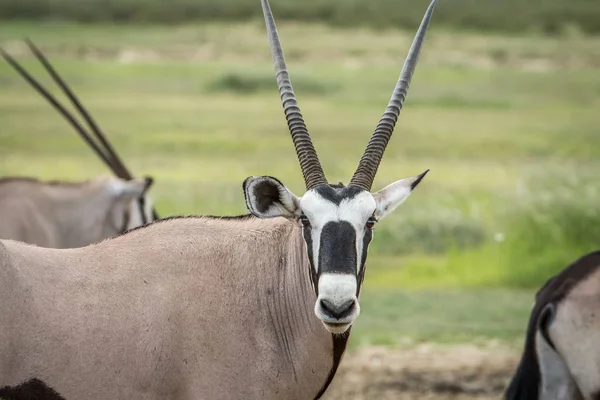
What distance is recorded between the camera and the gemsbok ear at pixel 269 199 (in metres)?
5.76

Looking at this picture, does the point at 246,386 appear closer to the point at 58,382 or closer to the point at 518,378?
the point at 58,382

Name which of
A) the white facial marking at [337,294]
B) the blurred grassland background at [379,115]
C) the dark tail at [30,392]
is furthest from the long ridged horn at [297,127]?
the blurred grassland background at [379,115]

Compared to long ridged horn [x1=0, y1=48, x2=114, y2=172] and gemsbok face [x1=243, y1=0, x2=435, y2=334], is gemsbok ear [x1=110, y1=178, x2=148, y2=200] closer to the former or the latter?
long ridged horn [x1=0, y1=48, x2=114, y2=172]

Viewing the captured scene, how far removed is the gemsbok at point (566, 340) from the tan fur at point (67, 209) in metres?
4.79

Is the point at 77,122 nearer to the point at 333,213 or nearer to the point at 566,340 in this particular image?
the point at 566,340

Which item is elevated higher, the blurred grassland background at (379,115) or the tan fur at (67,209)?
the tan fur at (67,209)

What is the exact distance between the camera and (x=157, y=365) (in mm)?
5594

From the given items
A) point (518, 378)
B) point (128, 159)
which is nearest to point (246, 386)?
point (518, 378)

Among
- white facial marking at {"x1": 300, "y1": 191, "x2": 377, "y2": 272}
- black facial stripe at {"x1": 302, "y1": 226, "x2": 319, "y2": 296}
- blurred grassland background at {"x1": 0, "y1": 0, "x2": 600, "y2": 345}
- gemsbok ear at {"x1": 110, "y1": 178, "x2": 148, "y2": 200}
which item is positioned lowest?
blurred grassland background at {"x1": 0, "y1": 0, "x2": 600, "y2": 345}

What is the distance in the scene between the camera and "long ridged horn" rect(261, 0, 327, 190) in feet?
19.7

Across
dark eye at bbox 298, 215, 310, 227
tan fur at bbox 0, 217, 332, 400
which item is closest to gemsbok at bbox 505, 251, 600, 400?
tan fur at bbox 0, 217, 332, 400

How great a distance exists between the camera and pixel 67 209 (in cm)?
1101

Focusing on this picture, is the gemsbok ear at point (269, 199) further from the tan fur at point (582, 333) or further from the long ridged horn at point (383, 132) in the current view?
the tan fur at point (582, 333)

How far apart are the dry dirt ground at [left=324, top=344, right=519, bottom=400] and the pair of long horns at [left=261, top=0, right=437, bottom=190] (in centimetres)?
412
